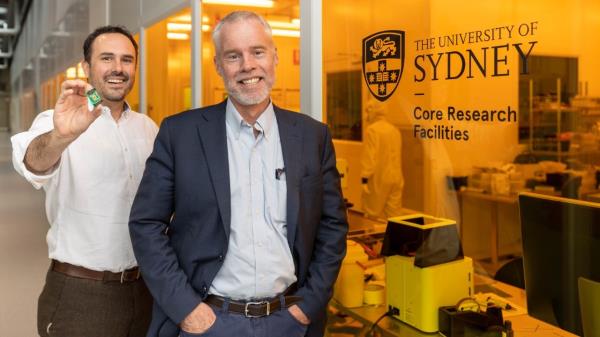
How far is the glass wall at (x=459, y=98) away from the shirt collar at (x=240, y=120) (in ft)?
2.96

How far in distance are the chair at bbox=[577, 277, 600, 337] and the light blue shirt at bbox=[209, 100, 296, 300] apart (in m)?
0.85

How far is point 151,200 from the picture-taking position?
1.79 meters

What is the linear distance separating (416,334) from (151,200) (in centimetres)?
109

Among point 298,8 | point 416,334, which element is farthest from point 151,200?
point 298,8

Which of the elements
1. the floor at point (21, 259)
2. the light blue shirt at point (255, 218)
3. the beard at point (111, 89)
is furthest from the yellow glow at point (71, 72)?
the light blue shirt at point (255, 218)

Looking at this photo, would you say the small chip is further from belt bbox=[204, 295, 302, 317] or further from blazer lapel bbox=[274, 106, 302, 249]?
belt bbox=[204, 295, 302, 317]

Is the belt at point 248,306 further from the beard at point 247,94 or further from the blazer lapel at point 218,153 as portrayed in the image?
the beard at point 247,94

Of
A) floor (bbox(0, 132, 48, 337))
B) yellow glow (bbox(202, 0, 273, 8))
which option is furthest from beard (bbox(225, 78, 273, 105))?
floor (bbox(0, 132, 48, 337))

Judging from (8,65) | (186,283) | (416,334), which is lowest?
(416,334)

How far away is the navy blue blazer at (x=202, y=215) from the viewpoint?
1768mm

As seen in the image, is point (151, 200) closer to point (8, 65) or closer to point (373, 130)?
point (373, 130)

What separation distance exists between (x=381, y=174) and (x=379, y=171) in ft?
0.07

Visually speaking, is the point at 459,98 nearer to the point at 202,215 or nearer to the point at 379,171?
the point at 379,171

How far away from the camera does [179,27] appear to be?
15.3ft
